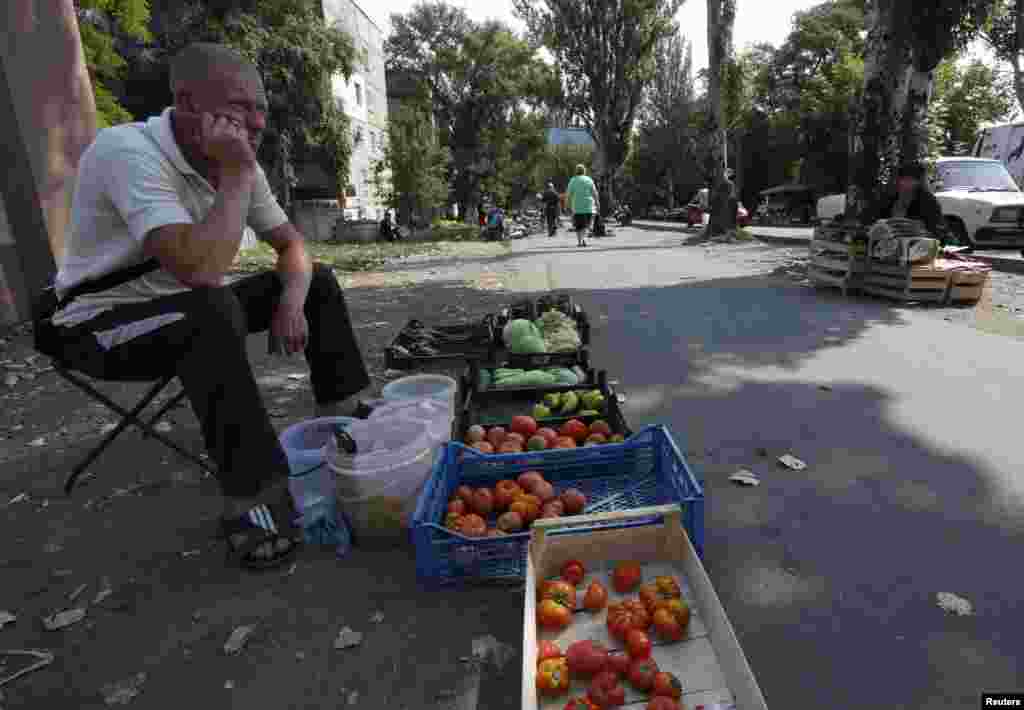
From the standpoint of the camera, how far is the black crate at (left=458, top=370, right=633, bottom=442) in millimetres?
3193

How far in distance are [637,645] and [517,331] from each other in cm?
307

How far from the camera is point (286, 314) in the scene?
2.61 metres

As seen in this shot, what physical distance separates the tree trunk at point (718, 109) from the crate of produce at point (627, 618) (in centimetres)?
1625

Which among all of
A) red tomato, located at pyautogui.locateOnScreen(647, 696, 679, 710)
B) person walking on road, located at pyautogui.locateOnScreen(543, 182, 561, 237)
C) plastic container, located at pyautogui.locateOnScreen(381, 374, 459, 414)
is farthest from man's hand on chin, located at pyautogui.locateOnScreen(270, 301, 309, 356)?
person walking on road, located at pyautogui.locateOnScreen(543, 182, 561, 237)

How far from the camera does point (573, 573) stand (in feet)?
6.71

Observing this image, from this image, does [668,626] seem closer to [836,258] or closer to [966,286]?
[966,286]

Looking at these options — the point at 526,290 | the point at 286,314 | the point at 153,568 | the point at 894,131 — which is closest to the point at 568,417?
the point at 286,314

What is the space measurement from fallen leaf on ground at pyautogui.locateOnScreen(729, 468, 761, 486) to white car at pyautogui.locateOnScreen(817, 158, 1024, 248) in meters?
10.8

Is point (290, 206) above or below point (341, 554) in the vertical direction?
above

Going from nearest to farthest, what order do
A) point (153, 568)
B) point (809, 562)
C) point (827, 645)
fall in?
1. point (827, 645)
2. point (809, 562)
3. point (153, 568)

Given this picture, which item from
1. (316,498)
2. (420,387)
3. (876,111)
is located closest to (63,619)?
(316,498)

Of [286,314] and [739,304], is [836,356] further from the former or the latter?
[286,314]

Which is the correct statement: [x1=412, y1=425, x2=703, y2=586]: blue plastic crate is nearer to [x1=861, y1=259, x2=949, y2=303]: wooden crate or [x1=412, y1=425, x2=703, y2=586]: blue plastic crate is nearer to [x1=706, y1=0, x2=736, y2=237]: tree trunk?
[x1=861, y1=259, x2=949, y2=303]: wooden crate

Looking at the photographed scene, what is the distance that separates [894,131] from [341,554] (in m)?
9.64
